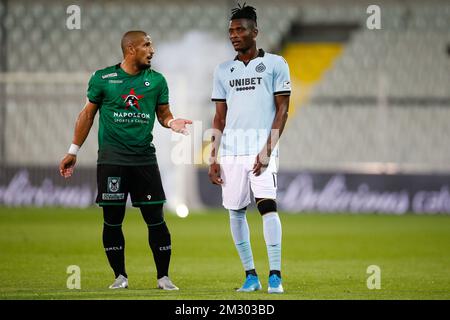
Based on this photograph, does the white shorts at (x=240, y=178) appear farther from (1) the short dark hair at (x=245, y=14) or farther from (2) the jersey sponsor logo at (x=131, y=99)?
(1) the short dark hair at (x=245, y=14)

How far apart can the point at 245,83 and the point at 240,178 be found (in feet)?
2.27

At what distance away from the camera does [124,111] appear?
7086mm

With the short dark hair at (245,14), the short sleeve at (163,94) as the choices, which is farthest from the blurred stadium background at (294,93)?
the short dark hair at (245,14)

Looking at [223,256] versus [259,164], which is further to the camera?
[223,256]

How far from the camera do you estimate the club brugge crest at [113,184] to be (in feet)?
23.4

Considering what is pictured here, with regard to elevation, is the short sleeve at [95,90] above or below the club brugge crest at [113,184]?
above

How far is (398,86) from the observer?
21.5m

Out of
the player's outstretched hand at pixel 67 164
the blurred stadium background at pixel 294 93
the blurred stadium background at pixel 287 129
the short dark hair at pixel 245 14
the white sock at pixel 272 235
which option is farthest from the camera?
the blurred stadium background at pixel 294 93

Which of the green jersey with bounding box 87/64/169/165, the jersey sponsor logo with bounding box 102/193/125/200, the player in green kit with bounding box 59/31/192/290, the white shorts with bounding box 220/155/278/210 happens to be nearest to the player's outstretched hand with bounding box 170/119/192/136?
the player in green kit with bounding box 59/31/192/290

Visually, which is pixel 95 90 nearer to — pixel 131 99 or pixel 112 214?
pixel 131 99

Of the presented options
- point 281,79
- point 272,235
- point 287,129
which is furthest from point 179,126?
point 287,129

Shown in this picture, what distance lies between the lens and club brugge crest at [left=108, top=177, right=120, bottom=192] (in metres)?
7.12

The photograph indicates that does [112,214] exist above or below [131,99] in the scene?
below
